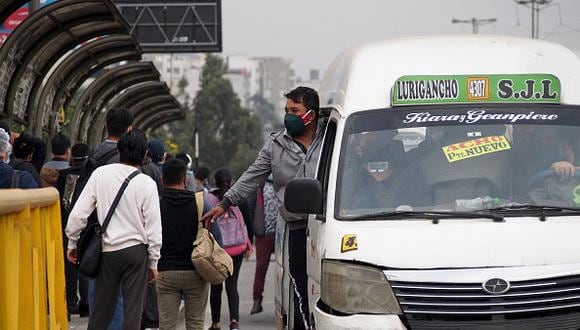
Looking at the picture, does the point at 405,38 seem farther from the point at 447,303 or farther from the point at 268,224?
the point at 268,224

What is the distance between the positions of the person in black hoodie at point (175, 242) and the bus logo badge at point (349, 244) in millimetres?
3302

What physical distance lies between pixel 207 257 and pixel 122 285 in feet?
4.73

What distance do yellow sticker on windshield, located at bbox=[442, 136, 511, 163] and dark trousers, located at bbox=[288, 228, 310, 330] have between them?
1472 mm

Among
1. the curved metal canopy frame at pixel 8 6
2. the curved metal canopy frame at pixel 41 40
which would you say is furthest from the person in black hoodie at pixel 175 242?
the curved metal canopy frame at pixel 41 40

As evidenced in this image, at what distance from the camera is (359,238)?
710cm

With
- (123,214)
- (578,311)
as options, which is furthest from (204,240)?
(578,311)

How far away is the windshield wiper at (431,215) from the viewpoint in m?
7.23

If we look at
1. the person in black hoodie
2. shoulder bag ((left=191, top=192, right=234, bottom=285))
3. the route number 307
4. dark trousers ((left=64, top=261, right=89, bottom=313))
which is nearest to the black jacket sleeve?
dark trousers ((left=64, top=261, right=89, bottom=313))

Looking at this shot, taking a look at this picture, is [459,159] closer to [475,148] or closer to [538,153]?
[475,148]

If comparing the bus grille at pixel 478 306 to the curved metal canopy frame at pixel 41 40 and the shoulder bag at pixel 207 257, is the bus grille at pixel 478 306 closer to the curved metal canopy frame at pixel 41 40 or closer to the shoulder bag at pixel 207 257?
the shoulder bag at pixel 207 257

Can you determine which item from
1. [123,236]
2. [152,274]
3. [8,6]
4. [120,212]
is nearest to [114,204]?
[120,212]

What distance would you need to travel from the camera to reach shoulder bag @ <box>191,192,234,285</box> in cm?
1015

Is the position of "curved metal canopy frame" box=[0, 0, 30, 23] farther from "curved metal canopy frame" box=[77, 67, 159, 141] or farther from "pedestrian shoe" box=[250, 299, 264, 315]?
"curved metal canopy frame" box=[77, 67, 159, 141]

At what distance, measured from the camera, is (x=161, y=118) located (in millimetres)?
29875
